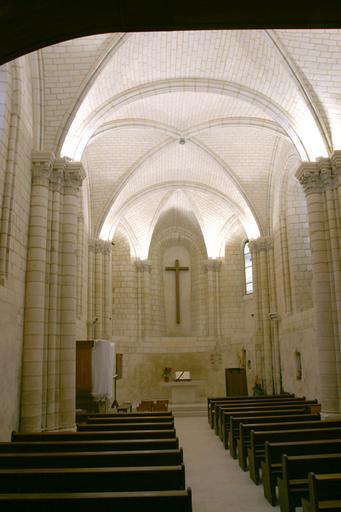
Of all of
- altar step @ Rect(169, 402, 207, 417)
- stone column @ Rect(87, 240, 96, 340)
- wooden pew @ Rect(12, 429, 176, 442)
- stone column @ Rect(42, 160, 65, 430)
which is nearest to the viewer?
wooden pew @ Rect(12, 429, 176, 442)

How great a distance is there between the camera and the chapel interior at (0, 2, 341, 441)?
10906mm

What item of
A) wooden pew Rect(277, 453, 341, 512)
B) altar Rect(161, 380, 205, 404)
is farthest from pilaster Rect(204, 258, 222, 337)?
wooden pew Rect(277, 453, 341, 512)

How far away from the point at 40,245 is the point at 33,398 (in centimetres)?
351

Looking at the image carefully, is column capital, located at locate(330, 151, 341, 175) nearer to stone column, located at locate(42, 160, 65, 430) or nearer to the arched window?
stone column, located at locate(42, 160, 65, 430)

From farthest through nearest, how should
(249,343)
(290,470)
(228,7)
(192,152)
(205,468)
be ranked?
1. (249,343)
2. (192,152)
3. (205,468)
4. (290,470)
5. (228,7)

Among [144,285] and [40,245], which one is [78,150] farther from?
[144,285]

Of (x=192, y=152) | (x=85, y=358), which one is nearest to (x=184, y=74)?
(x=192, y=152)

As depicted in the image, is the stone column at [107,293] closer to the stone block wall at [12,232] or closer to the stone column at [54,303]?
the stone column at [54,303]

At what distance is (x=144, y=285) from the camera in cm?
2405

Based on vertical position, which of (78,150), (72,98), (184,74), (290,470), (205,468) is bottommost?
(205,468)

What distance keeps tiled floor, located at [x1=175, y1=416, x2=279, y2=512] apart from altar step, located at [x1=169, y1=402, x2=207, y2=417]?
18.1 feet

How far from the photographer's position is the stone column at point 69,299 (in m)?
11.3

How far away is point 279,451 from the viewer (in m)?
6.31

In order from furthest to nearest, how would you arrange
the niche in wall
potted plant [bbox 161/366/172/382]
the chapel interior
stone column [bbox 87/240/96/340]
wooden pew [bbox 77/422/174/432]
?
potted plant [bbox 161/366/172/382], stone column [bbox 87/240/96/340], the niche in wall, the chapel interior, wooden pew [bbox 77/422/174/432]
